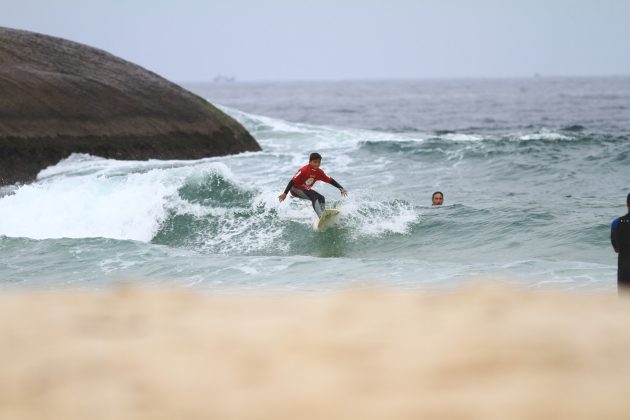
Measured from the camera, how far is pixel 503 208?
1409cm

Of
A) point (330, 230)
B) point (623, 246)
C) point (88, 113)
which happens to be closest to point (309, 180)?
point (330, 230)

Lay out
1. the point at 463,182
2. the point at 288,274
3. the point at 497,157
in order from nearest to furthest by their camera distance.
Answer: the point at 288,274 → the point at 463,182 → the point at 497,157

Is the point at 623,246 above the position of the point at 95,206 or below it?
above

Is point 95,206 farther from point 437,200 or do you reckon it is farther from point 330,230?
point 437,200

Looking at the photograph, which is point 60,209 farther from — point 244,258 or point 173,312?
point 173,312

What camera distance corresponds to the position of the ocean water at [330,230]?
9.84 metres

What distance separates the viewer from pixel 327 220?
13.1 meters

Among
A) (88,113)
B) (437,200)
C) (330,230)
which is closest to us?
(330,230)

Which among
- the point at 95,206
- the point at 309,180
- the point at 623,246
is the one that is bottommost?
the point at 95,206

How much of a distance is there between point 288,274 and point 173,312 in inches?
212

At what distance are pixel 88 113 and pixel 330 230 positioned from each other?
336 inches

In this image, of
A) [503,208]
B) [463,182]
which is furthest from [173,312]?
[463,182]

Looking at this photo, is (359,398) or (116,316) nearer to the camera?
(359,398)

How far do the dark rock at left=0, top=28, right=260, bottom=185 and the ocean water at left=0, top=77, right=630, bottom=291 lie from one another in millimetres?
497
